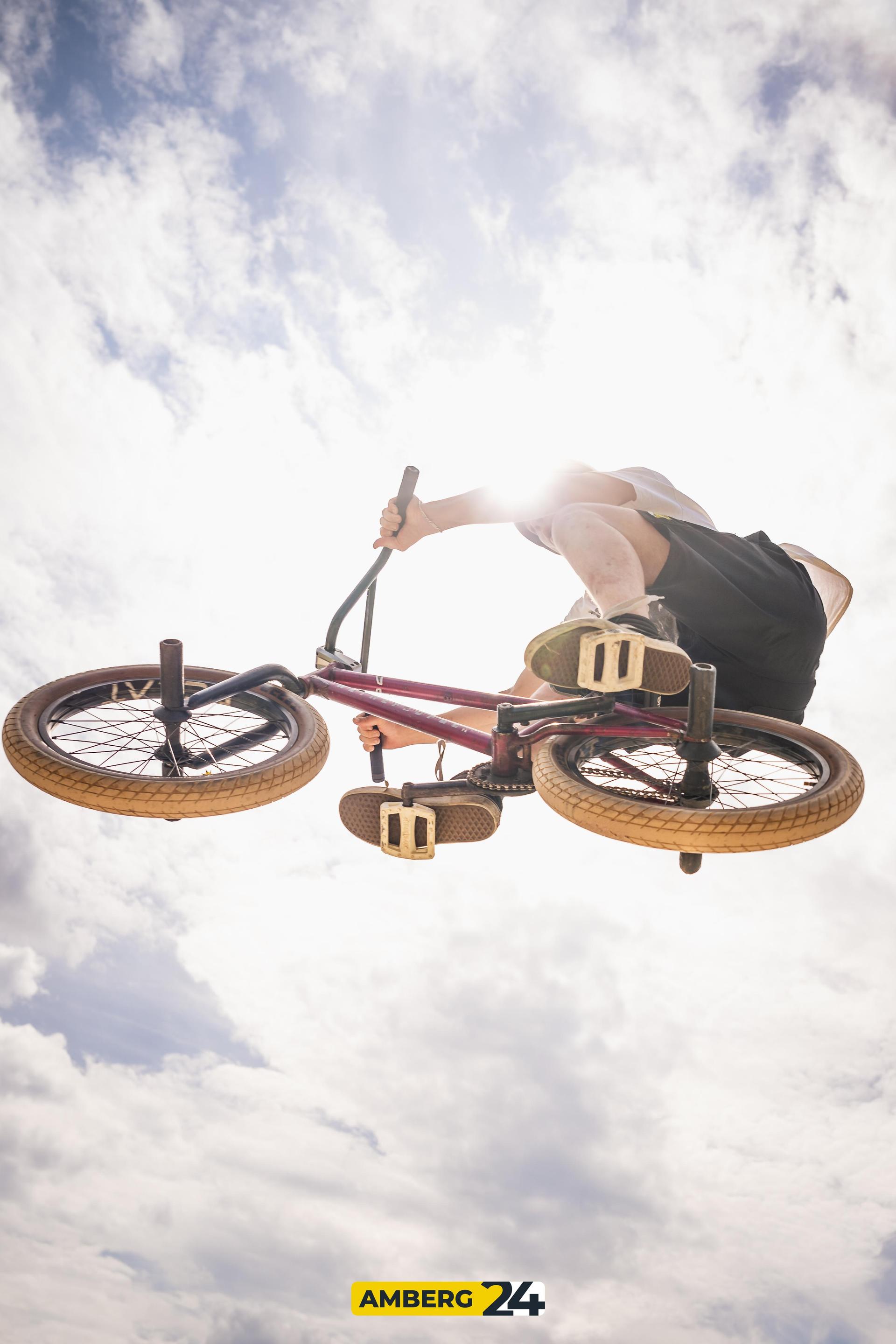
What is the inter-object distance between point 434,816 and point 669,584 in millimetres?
1252

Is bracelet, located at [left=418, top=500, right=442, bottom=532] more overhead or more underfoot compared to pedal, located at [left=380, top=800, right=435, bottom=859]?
more overhead

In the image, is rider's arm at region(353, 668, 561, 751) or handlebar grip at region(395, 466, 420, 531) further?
rider's arm at region(353, 668, 561, 751)

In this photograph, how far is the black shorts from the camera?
3.41 m

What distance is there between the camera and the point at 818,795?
2.81m

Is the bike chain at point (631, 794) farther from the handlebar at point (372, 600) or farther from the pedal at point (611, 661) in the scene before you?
the handlebar at point (372, 600)

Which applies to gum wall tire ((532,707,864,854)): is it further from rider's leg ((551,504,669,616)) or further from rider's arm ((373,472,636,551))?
rider's arm ((373,472,636,551))

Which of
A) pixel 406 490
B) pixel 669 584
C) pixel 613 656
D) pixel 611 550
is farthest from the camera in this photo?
→ pixel 406 490

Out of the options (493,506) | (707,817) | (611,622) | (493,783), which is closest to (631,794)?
(707,817)

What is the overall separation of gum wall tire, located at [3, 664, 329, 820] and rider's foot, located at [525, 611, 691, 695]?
0.85m

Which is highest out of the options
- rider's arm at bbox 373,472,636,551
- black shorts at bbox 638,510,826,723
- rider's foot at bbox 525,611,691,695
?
rider's arm at bbox 373,472,636,551

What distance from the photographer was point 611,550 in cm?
319

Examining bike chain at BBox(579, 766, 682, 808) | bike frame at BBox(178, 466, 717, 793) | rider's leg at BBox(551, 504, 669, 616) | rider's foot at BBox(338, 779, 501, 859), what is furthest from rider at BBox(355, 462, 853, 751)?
rider's foot at BBox(338, 779, 501, 859)

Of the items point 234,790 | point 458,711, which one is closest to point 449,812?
point 458,711

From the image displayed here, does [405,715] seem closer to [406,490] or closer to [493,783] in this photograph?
[493,783]
